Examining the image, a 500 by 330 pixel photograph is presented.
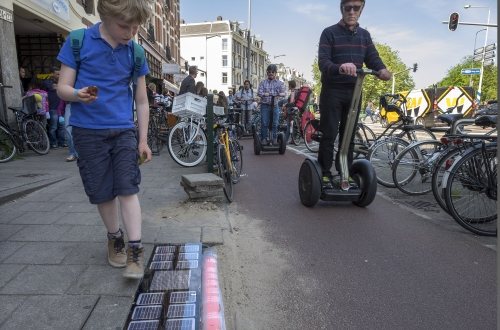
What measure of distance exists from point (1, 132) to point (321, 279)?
6.31 metres

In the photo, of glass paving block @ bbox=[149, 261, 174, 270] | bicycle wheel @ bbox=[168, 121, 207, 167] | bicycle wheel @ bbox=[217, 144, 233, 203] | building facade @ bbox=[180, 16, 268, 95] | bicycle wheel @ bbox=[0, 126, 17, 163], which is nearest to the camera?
glass paving block @ bbox=[149, 261, 174, 270]

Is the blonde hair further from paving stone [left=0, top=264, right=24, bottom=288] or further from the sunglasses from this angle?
the sunglasses

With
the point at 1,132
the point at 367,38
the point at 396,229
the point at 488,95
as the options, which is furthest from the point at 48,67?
the point at 488,95

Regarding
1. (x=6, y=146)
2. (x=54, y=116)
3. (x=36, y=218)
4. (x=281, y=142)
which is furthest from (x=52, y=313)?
(x=54, y=116)

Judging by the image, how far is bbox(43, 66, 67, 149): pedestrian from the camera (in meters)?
8.23

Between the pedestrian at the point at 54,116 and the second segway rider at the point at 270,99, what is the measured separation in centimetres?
447

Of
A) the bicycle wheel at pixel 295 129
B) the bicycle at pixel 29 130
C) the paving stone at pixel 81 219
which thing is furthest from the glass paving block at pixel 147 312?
the bicycle wheel at pixel 295 129

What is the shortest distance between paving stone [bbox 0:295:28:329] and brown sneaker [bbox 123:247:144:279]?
1.79 feet

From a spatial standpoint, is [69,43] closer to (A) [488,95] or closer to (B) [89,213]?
(B) [89,213]

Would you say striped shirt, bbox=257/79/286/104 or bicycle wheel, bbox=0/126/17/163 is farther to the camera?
striped shirt, bbox=257/79/286/104

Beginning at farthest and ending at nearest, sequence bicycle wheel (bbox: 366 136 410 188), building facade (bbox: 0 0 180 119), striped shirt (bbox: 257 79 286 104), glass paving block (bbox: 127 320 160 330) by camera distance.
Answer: striped shirt (bbox: 257 79 286 104) < building facade (bbox: 0 0 180 119) < bicycle wheel (bbox: 366 136 410 188) < glass paving block (bbox: 127 320 160 330)

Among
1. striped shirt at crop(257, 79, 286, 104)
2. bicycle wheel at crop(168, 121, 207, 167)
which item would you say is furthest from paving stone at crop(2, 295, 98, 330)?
striped shirt at crop(257, 79, 286, 104)

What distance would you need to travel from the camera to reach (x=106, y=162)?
2307mm

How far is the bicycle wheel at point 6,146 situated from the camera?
6469 mm
